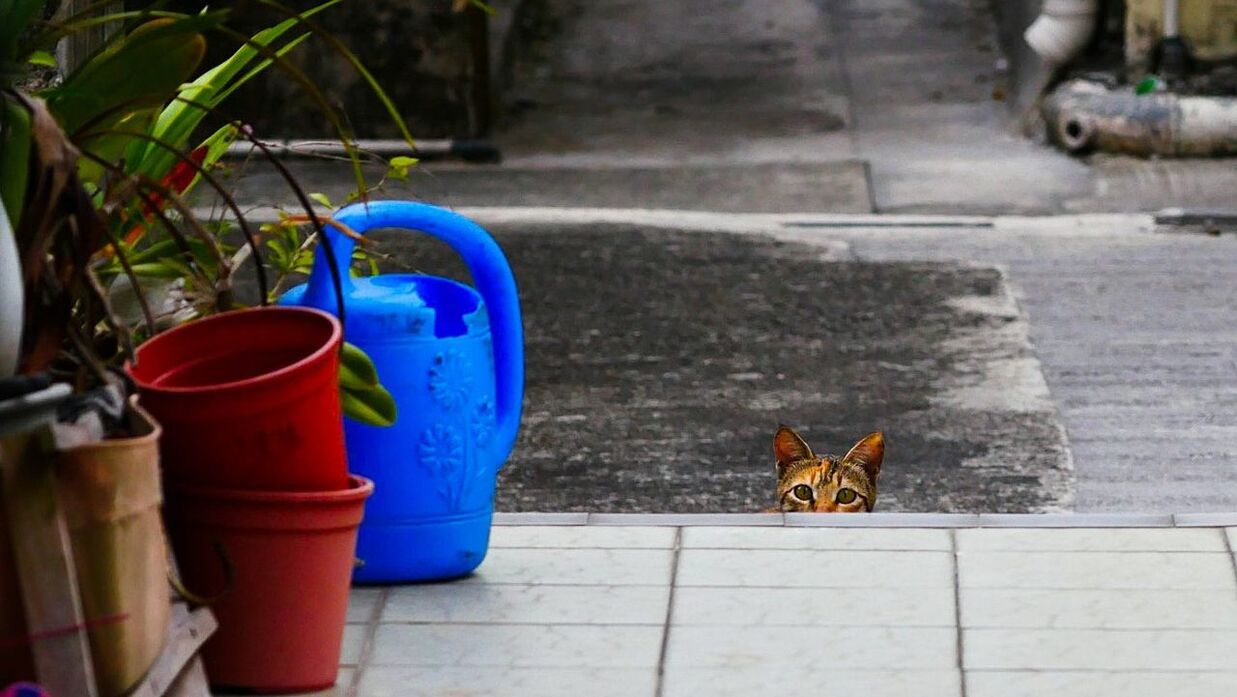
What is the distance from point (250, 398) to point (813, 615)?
4.02 feet

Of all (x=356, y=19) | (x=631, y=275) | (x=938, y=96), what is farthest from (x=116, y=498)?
(x=938, y=96)

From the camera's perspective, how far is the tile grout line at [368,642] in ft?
11.4

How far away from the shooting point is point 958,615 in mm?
3766

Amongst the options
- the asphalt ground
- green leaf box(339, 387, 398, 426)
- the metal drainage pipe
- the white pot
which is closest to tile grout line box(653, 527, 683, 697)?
green leaf box(339, 387, 398, 426)

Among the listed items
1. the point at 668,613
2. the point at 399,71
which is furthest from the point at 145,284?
the point at 399,71

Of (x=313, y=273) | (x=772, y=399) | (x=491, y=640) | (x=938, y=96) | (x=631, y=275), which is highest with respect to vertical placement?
(x=313, y=273)

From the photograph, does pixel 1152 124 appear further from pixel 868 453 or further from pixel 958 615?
pixel 958 615

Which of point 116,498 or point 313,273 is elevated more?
point 116,498

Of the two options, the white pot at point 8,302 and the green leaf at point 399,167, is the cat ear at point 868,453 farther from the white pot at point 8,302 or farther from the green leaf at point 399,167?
the white pot at point 8,302

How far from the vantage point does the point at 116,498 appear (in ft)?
9.11

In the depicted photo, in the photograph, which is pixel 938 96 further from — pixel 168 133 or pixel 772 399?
pixel 168 133

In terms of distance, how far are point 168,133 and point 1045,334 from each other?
13.1 feet

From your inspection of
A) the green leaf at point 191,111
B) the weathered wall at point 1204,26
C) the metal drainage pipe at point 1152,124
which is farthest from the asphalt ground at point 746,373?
the weathered wall at point 1204,26

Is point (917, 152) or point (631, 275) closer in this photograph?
point (631, 275)
